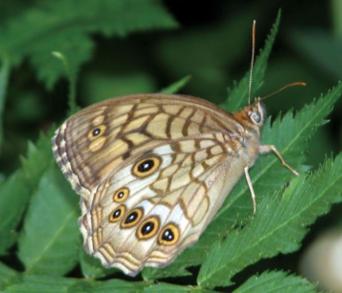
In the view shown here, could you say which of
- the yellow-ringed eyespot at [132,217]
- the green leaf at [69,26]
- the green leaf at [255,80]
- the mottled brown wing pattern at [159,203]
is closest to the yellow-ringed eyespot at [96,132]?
the mottled brown wing pattern at [159,203]

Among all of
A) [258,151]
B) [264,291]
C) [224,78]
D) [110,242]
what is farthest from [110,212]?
[224,78]

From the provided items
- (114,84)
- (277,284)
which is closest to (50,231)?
(277,284)

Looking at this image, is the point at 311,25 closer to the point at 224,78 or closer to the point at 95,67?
the point at 224,78

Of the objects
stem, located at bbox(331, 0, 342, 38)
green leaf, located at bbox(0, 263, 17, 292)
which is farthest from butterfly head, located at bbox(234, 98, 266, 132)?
stem, located at bbox(331, 0, 342, 38)

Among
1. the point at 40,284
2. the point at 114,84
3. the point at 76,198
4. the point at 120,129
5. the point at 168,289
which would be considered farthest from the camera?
the point at 114,84

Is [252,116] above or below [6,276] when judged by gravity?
above

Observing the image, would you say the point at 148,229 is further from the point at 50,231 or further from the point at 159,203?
the point at 50,231
